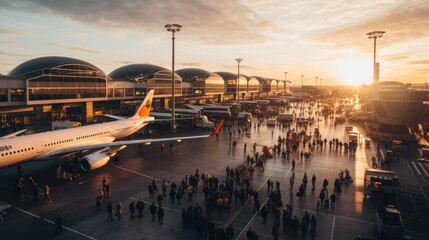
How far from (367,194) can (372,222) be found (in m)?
5.28

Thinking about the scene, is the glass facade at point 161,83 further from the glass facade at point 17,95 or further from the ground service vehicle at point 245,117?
the glass facade at point 17,95

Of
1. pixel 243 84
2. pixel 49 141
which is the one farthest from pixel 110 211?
pixel 243 84

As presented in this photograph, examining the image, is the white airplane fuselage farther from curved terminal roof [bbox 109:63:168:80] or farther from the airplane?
curved terminal roof [bbox 109:63:168:80]

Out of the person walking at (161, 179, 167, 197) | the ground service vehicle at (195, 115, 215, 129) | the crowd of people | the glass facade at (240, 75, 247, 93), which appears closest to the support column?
the ground service vehicle at (195, 115, 215, 129)

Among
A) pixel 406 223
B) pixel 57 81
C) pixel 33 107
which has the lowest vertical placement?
pixel 406 223

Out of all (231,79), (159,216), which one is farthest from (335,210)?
(231,79)

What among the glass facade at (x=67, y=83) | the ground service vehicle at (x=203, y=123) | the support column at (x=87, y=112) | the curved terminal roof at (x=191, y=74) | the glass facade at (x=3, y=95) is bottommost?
the ground service vehicle at (x=203, y=123)

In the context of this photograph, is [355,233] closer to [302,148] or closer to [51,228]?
[51,228]

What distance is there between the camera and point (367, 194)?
26844mm

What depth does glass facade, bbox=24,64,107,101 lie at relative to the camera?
58562 millimetres

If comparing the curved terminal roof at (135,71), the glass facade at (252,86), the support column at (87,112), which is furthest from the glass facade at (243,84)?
the support column at (87,112)

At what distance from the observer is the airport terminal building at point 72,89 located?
57156mm

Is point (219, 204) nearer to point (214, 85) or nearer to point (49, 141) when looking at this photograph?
point (49, 141)

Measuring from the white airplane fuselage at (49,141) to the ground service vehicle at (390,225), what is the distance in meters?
31.7
